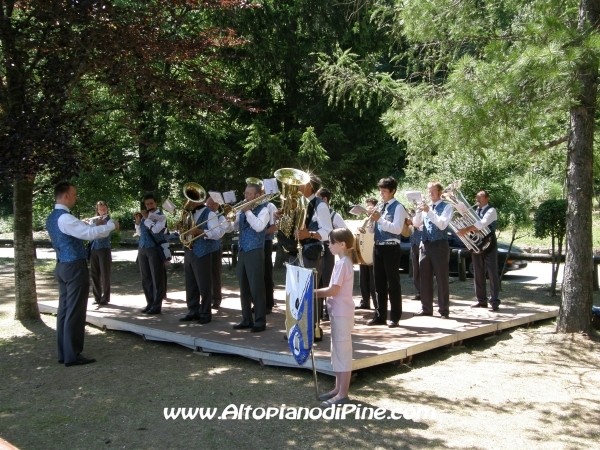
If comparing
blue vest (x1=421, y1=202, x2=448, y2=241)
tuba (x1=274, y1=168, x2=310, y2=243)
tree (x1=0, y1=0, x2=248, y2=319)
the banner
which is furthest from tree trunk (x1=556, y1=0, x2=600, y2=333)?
tree (x1=0, y1=0, x2=248, y2=319)

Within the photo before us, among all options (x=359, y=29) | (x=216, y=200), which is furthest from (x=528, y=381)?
(x=359, y=29)

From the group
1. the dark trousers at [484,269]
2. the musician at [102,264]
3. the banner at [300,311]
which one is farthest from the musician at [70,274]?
the dark trousers at [484,269]

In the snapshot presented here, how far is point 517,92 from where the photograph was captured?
6859 mm

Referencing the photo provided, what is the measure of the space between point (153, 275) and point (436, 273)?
13.3 feet

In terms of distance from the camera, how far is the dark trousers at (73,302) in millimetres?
7375

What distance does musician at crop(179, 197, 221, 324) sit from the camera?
28.6 ft

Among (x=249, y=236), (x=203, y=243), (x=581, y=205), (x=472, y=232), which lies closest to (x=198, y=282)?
(x=203, y=243)

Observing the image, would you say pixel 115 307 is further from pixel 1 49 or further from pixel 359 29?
pixel 359 29

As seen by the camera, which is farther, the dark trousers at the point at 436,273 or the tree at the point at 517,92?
the dark trousers at the point at 436,273

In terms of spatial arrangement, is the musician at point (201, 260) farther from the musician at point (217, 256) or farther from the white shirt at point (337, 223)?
the white shirt at point (337, 223)

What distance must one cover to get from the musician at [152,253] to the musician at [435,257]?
3.75m

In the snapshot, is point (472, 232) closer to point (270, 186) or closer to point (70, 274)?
point (270, 186)

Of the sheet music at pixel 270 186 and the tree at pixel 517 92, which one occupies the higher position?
the tree at pixel 517 92

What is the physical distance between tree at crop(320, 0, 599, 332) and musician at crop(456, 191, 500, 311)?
1052mm
